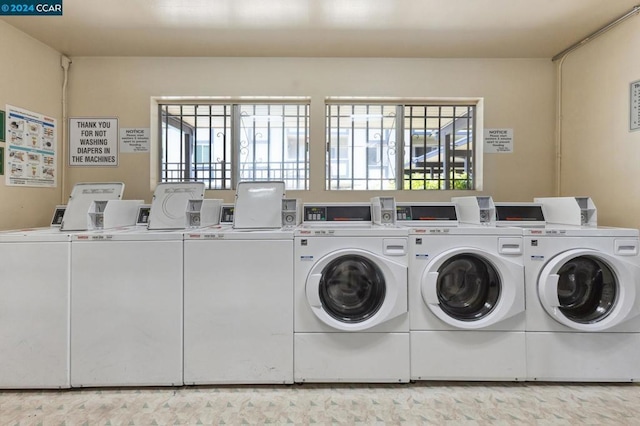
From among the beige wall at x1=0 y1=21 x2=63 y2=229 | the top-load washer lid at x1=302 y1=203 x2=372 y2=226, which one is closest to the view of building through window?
the top-load washer lid at x1=302 y1=203 x2=372 y2=226

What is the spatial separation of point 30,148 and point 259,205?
7.01 feet

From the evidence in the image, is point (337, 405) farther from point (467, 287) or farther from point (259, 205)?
point (259, 205)

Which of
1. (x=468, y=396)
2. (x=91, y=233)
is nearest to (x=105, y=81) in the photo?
(x=91, y=233)

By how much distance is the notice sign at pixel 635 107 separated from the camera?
2.40m

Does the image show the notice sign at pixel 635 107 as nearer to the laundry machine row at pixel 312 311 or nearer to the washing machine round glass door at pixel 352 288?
the laundry machine row at pixel 312 311

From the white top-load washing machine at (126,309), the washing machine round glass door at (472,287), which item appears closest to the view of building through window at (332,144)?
the washing machine round glass door at (472,287)

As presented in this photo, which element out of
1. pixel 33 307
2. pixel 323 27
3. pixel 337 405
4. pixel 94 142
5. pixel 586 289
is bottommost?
pixel 337 405

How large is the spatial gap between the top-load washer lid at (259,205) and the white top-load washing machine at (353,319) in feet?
1.47

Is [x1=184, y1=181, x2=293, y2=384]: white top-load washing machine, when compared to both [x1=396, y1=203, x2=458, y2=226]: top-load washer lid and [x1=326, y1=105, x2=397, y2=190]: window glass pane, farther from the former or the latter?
[x1=326, y1=105, x2=397, y2=190]: window glass pane

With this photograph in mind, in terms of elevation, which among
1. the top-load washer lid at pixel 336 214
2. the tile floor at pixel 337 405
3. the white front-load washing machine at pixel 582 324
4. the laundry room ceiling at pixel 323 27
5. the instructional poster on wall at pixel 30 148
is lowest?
the tile floor at pixel 337 405

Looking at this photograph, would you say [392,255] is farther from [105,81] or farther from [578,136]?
[105,81]

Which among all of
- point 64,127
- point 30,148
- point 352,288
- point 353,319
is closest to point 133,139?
point 64,127

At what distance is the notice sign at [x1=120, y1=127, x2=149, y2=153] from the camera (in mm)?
3158

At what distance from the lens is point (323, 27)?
2.59m
